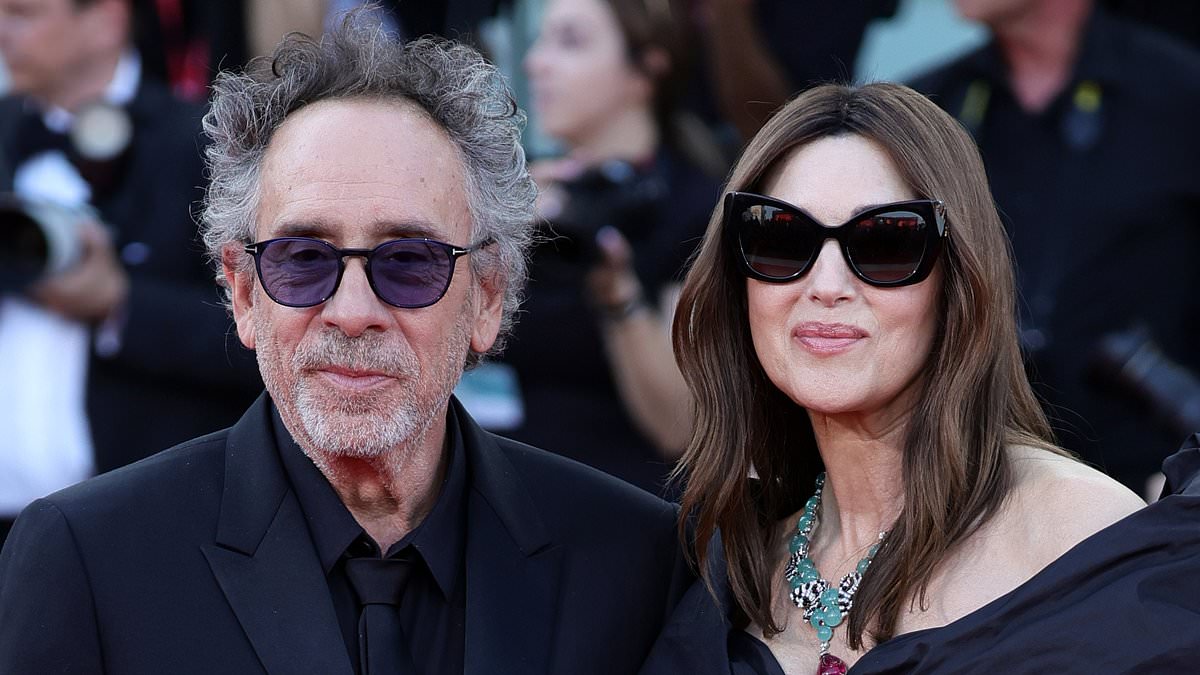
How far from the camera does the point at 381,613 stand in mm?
2691

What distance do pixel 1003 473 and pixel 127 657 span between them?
1418 millimetres

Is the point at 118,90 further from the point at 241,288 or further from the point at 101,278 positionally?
the point at 241,288

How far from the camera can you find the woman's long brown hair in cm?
271

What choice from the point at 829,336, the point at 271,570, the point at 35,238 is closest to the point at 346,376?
the point at 271,570

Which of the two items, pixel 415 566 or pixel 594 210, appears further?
pixel 594 210

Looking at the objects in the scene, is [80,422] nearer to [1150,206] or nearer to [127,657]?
[127,657]

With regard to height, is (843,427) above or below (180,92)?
below

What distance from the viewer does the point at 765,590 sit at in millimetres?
2912

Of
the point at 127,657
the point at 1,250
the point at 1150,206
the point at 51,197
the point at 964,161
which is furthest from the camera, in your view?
the point at 51,197

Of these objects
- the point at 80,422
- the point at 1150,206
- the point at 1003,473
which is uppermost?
the point at 1150,206

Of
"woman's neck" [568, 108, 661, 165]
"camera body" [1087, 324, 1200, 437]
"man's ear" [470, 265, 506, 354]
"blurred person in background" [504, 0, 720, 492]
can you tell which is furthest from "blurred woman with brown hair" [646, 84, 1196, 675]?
"woman's neck" [568, 108, 661, 165]

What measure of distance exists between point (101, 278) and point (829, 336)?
3.06 meters

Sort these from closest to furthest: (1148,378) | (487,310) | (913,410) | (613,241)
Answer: (913,410)
(487,310)
(1148,378)
(613,241)

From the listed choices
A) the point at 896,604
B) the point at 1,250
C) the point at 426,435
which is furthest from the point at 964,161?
the point at 1,250
